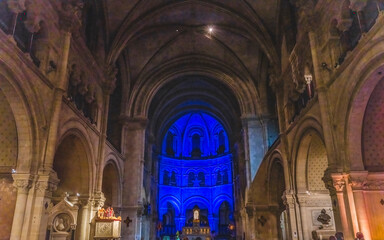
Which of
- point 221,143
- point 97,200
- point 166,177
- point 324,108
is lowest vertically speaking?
point 97,200

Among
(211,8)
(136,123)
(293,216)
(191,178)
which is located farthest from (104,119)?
(191,178)

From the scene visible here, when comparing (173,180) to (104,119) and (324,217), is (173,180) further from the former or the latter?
(324,217)

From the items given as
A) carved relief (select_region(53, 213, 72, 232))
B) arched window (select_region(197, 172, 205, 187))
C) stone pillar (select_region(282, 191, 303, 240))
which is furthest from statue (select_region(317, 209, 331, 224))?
arched window (select_region(197, 172, 205, 187))

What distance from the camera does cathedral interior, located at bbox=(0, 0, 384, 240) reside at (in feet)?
34.3

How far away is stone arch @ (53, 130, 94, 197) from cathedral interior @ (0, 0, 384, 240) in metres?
0.07

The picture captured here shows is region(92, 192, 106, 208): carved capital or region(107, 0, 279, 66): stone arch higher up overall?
region(107, 0, 279, 66): stone arch

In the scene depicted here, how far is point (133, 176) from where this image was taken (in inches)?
909

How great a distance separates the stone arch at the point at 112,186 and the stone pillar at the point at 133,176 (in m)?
0.78

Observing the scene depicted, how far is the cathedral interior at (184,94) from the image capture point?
1045cm

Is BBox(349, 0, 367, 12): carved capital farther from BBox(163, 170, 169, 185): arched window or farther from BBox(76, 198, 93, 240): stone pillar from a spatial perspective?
BBox(163, 170, 169, 185): arched window

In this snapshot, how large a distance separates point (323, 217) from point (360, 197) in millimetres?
4934

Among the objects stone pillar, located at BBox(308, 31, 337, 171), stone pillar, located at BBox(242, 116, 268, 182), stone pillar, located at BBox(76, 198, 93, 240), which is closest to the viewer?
stone pillar, located at BBox(308, 31, 337, 171)

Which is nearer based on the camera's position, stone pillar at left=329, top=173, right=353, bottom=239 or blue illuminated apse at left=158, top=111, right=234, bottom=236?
stone pillar at left=329, top=173, right=353, bottom=239

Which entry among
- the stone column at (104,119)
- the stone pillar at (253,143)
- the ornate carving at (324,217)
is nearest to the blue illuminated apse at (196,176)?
the stone pillar at (253,143)
